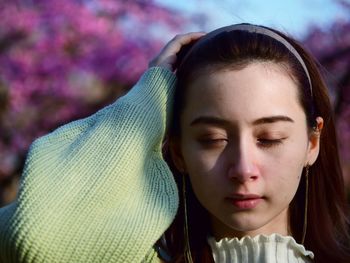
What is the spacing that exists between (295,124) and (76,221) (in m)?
0.46

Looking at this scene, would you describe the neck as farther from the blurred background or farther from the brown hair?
the blurred background

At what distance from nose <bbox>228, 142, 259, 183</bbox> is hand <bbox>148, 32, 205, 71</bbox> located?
0.32m

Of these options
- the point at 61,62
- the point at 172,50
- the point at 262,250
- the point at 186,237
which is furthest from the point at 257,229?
the point at 61,62

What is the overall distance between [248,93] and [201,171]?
0.18 metres

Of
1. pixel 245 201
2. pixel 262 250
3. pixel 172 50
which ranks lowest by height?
pixel 262 250

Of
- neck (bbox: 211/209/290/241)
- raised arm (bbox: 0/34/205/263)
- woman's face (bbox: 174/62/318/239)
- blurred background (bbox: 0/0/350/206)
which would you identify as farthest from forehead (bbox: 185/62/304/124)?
blurred background (bbox: 0/0/350/206)

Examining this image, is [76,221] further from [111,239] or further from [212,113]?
[212,113]

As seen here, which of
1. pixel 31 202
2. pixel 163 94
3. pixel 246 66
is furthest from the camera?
pixel 163 94

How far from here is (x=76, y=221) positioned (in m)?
1.52

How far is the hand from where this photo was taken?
1780mm

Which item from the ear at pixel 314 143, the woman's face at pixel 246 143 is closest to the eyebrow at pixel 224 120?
the woman's face at pixel 246 143

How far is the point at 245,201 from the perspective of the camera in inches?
61.1

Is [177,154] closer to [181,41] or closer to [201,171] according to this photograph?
[201,171]

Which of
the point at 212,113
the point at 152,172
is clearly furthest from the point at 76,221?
the point at 212,113
